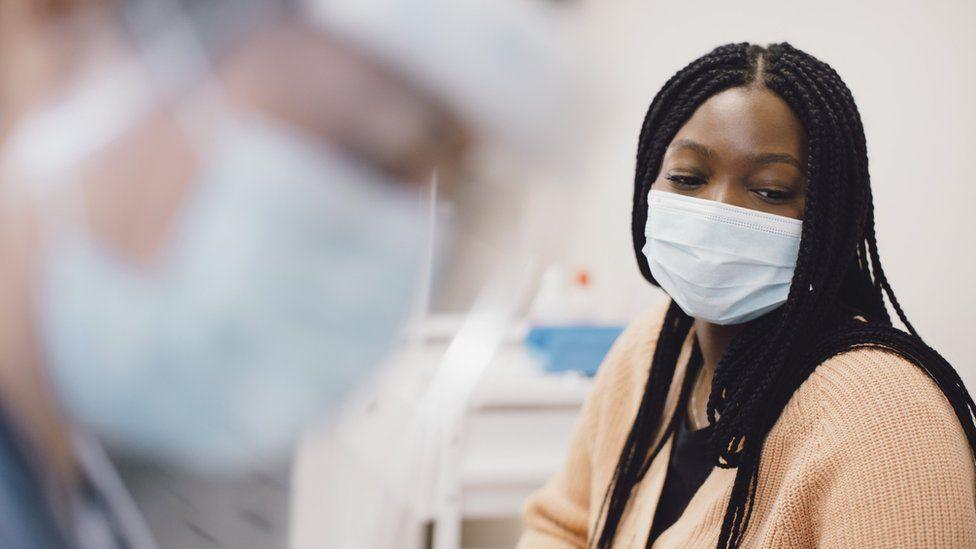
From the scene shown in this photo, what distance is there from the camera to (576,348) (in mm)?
1290

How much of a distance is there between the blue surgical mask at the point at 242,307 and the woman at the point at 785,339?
0.69 metres

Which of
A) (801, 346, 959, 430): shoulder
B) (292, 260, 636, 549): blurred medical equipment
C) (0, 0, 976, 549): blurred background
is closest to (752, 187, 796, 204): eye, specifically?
(801, 346, 959, 430): shoulder

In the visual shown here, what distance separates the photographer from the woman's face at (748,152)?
0.56m

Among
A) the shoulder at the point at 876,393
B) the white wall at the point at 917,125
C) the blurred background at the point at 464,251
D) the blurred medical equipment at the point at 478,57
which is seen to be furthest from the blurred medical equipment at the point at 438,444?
the shoulder at the point at 876,393

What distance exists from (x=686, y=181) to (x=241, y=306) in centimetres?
96

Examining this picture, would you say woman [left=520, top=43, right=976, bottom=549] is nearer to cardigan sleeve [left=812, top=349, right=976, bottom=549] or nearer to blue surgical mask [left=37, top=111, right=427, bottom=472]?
cardigan sleeve [left=812, top=349, right=976, bottom=549]

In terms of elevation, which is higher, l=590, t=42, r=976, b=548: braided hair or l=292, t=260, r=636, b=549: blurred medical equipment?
l=590, t=42, r=976, b=548: braided hair

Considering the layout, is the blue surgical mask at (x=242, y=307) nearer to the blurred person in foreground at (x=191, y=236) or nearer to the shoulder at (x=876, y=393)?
the blurred person in foreground at (x=191, y=236)

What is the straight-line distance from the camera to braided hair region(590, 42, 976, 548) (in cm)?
55

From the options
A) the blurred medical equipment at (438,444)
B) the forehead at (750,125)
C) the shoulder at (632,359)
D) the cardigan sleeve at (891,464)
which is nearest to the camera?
the cardigan sleeve at (891,464)

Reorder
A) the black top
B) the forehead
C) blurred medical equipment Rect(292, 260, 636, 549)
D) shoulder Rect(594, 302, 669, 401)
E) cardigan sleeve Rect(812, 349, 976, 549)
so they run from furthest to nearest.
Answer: blurred medical equipment Rect(292, 260, 636, 549) < shoulder Rect(594, 302, 669, 401) < the black top < the forehead < cardigan sleeve Rect(812, 349, 976, 549)

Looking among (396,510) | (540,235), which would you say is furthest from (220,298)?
(540,235)

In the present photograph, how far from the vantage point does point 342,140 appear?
1252mm

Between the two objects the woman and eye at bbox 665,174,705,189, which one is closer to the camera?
the woman
